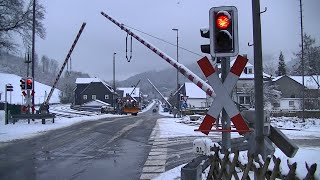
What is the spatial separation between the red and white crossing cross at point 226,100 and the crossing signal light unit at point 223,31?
0.24 m

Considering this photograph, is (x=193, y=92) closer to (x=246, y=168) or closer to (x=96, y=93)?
(x=96, y=93)

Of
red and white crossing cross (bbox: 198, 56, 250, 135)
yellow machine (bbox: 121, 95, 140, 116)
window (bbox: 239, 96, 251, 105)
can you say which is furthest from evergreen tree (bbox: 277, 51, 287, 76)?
red and white crossing cross (bbox: 198, 56, 250, 135)

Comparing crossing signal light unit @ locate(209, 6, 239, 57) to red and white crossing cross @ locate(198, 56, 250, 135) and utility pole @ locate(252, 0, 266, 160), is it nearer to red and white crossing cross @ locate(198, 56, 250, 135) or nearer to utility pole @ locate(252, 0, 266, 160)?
red and white crossing cross @ locate(198, 56, 250, 135)

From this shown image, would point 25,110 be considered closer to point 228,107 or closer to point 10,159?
point 10,159

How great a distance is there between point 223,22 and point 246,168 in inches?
93.9

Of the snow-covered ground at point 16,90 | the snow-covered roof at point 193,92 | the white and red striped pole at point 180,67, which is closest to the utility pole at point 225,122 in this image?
the white and red striped pole at point 180,67

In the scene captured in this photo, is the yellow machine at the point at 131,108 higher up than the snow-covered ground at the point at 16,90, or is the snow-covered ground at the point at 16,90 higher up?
the snow-covered ground at the point at 16,90

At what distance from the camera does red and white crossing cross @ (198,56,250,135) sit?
250 inches

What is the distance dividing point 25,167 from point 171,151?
5736 mm

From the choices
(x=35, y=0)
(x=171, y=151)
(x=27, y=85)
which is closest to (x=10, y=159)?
(x=171, y=151)

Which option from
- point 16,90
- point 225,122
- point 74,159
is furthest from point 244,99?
point 225,122

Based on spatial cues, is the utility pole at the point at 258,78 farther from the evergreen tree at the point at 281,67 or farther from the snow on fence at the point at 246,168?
the evergreen tree at the point at 281,67

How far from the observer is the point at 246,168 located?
5.81 m

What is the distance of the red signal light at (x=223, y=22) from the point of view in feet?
21.5
